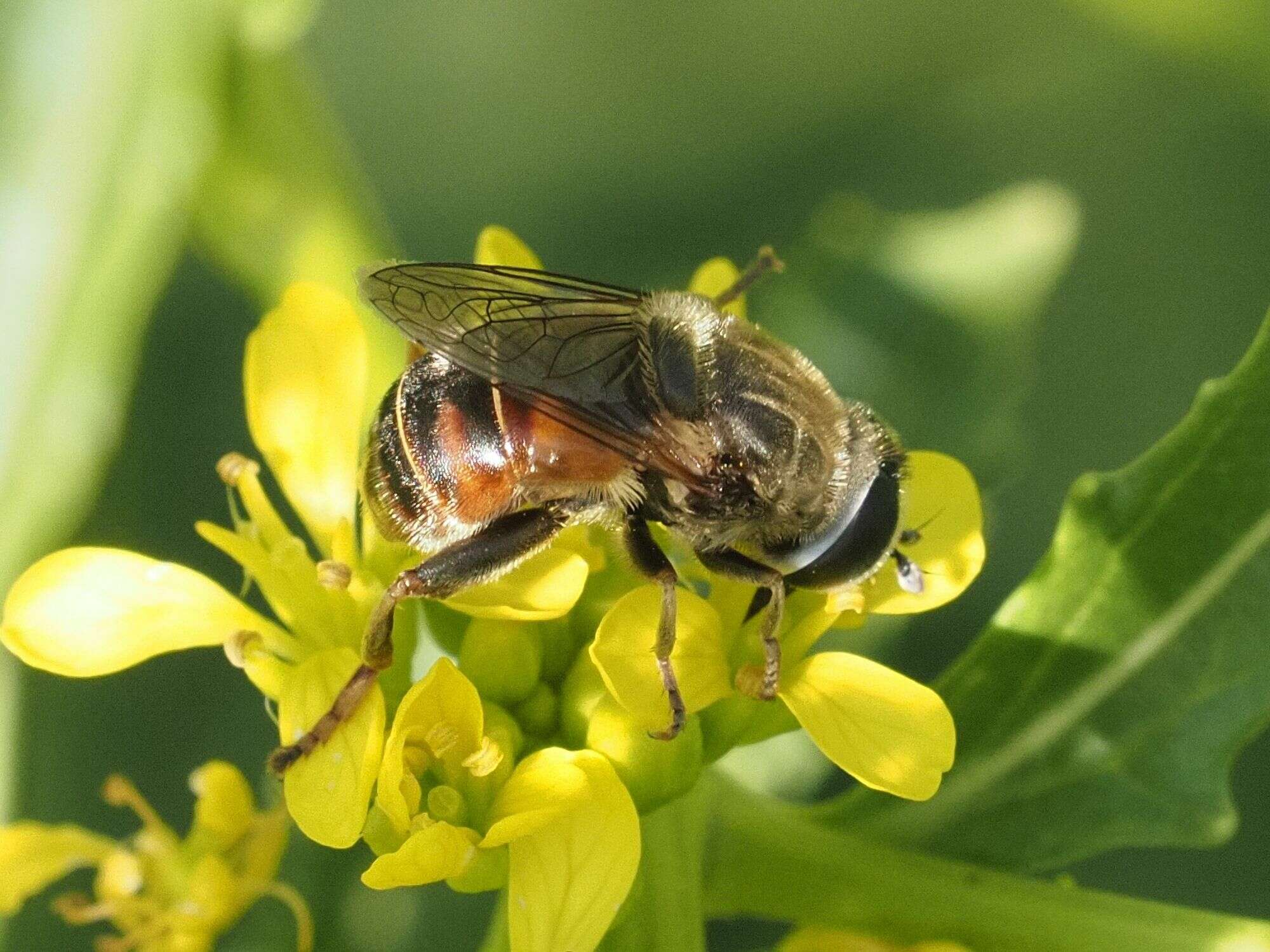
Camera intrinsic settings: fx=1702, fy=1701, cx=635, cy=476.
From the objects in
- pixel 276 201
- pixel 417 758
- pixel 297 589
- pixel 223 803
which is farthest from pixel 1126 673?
pixel 276 201

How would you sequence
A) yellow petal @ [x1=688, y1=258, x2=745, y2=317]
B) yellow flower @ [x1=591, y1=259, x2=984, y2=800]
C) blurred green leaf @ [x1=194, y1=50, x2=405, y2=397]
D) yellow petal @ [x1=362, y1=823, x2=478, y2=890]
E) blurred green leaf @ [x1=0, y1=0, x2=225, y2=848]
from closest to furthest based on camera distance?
yellow petal @ [x1=362, y1=823, x2=478, y2=890], yellow flower @ [x1=591, y1=259, x2=984, y2=800], yellow petal @ [x1=688, y1=258, x2=745, y2=317], blurred green leaf @ [x1=0, y1=0, x2=225, y2=848], blurred green leaf @ [x1=194, y1=50, x2=405, y2=397]

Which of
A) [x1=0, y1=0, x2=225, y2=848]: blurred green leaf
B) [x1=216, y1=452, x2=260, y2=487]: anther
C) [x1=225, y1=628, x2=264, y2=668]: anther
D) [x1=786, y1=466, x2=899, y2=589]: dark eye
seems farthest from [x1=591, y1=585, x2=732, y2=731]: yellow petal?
[x1=0, y1=0, x2=225, y2=848]: blurred green leaf

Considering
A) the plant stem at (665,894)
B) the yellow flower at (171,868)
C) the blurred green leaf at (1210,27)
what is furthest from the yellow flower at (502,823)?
the blurred green leaf at (1210,27)

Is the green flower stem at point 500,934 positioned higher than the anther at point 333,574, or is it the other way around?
the anther at point 333,574

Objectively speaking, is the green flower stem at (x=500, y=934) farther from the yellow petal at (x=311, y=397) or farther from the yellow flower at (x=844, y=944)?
the yellow petal at (x=311, y=397)

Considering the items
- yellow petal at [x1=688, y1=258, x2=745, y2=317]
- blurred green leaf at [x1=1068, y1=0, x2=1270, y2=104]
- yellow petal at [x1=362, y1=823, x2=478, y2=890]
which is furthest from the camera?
blurred green leaf at [x1=1068, y1=0, x2=1270, y2=104]

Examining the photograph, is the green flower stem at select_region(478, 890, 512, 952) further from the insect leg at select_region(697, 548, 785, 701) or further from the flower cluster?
the insect leg at select_region(697, 548, 785, 701)

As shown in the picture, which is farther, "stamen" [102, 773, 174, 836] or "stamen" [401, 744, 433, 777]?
"stamen" [102, 773, 174, 836]
